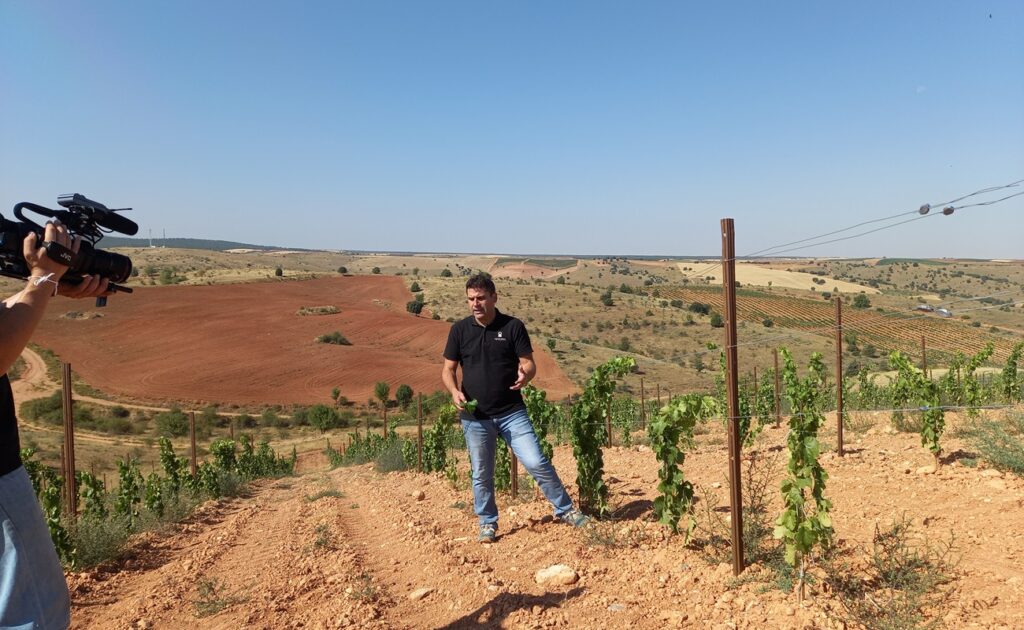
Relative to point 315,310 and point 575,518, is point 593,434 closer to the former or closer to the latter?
point 575,518

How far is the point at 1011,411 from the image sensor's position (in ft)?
26.2

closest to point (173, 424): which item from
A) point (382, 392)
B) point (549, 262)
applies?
point (382, 392)

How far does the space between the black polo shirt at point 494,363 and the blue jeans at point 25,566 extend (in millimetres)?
2746

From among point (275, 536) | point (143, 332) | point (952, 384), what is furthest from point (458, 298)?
point (275, 536)

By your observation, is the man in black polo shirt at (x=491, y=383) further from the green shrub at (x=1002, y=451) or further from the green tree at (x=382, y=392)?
the green tree at (x=382, y=392)

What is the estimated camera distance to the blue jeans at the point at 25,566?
6.08ft

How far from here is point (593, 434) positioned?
529 centimetres

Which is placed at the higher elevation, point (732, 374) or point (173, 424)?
point (732, 374)

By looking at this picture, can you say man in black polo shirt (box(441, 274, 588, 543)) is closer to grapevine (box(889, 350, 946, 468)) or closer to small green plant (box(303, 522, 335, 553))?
small green plant (box(303, 522, 335, 553))

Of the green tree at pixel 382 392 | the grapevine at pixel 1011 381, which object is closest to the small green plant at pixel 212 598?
the grapevine at pixel 1011 381

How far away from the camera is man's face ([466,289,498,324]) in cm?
431

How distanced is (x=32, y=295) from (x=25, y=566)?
853mm

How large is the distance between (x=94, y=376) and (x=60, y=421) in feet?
23.1

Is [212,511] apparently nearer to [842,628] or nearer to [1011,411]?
[842,628]
